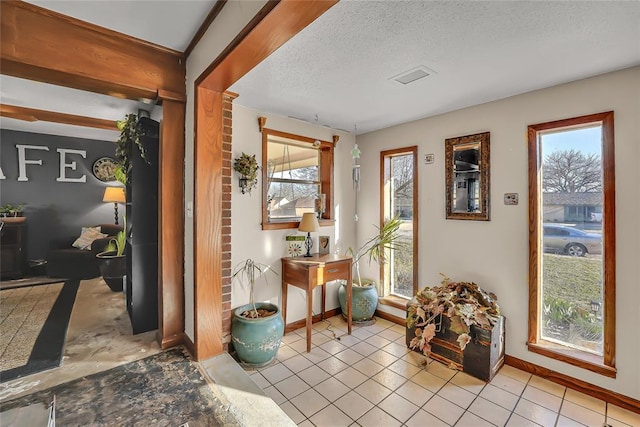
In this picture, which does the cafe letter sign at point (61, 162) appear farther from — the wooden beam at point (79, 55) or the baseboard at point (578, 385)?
the baseboard at point (578, 385)

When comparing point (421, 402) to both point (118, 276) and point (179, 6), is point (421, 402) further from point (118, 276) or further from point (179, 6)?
point (118, 276)

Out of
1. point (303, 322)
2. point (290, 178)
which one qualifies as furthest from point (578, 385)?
point (290, 178)

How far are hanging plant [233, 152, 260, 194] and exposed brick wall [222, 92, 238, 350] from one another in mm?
166

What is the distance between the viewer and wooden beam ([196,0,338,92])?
1194mm

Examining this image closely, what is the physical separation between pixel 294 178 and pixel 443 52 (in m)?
2.00

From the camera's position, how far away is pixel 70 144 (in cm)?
473

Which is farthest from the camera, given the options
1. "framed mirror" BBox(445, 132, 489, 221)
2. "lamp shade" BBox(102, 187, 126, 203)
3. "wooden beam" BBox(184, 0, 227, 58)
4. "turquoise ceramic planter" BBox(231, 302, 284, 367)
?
"lamp shade" BBox(102, 187, 126, 203)

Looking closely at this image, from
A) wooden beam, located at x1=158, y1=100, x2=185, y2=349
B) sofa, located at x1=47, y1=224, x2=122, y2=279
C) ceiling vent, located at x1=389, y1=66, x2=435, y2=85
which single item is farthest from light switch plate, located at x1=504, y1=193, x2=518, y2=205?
sofa, located at x1=47, y1=224, x2=122, y2=279

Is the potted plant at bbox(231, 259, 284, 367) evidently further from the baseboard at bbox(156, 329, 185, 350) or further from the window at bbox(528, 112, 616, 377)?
the window at bbox(528, 112, 616, 377)

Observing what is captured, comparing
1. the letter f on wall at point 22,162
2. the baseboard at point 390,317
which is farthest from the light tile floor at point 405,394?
the letter f on wall at point 22,162

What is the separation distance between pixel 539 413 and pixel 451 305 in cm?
86

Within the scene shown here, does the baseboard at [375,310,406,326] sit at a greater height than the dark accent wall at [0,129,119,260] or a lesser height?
lesser

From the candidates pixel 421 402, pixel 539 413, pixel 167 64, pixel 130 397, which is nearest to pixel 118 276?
pixel 130 397

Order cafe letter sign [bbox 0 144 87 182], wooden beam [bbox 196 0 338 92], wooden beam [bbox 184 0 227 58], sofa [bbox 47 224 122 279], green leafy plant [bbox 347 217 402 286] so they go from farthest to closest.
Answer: cafe letter sign [bbox 0 144 87 182], sofa [bbox 47 224 122 279], green leafy plant [bbox 347 217 402 286], wooden beam [bbox 184 0 227 58], wooden beam [bbox 196 0 338 92]
